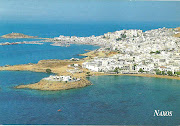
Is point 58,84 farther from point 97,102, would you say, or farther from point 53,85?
point 97,102

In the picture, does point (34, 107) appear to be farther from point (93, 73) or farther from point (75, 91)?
point (93, 73)

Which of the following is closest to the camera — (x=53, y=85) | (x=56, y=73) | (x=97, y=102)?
(x=97, y=102)

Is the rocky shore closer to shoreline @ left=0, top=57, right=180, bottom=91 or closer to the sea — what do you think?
shoreline @ left=0, top=57, right=180, bottom=91

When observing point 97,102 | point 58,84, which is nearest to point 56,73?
point 58,84

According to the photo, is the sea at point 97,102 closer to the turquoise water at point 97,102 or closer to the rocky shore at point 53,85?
the turquoise water at point 97,102

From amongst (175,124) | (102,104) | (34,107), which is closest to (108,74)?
(102,104)

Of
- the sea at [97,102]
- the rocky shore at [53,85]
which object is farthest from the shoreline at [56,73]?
the sea at [97,102]

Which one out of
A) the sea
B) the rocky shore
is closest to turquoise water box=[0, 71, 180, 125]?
the sea

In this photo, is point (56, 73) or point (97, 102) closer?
point (97, 102)
